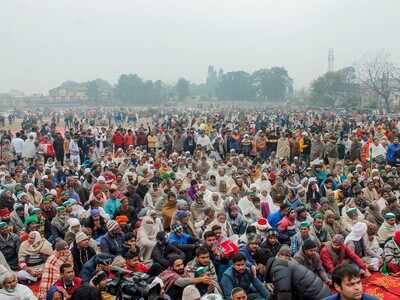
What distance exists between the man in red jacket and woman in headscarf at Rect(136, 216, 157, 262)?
236 centimetres

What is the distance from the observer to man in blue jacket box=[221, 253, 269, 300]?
17.2 ft

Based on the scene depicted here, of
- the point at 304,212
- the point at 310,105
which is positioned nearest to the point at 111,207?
the point at 304,212

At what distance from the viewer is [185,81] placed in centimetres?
8444

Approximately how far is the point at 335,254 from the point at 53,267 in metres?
3.52

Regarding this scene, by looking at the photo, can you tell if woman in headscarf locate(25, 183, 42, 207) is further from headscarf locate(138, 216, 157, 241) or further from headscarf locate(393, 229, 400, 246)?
headscarf locate(393, 229, 400, 246)

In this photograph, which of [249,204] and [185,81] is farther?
[185,81]

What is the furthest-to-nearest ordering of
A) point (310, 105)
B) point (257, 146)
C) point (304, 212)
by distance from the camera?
point (310, 105) < point (257, 146) < point (304, 212)

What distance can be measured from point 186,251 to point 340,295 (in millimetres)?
4000

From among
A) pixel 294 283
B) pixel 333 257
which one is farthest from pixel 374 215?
pixel 294 283

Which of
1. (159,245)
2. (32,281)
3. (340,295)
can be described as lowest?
(32,281)

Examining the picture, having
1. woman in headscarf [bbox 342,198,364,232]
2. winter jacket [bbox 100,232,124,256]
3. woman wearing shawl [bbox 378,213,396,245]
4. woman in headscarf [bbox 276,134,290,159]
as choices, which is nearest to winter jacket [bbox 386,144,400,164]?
woman in headscarf [bbox 276,134,290,159]

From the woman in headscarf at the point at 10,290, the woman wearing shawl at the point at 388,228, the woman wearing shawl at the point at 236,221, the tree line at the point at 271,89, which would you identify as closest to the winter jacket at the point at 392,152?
the woman wearing shawl at the point at 388,228

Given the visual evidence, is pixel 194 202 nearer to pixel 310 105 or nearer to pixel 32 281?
pixel 32 281

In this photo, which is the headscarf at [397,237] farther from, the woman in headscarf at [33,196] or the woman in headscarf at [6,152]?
the woman in headscarf at [6,152]
